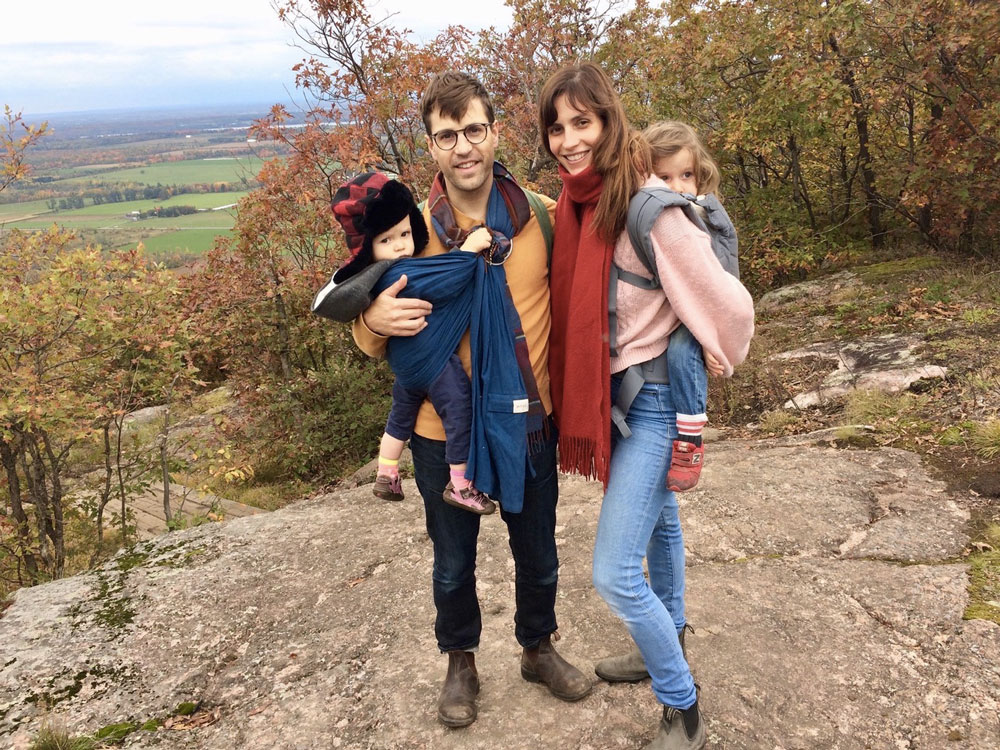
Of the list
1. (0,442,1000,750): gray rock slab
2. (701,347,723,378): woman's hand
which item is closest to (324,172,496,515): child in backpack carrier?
(701,347,723,378): woman's hand

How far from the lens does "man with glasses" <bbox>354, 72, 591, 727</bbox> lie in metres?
1.97

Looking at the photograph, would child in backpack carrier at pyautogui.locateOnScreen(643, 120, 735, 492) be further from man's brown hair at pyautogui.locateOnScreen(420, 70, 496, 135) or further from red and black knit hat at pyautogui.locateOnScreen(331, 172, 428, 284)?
red and black knit hat at pyautogui.locateOnScreen(331, 172, 428, 284)

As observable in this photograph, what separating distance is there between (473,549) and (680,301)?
1.16 m

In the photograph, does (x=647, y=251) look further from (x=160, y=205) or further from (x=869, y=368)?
(x=160, y=205)

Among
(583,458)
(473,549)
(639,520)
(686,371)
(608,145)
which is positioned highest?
(608,145)

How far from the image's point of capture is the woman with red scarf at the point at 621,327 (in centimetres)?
184

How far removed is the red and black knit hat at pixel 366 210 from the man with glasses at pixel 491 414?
14 centimetres

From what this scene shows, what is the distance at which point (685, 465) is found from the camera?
6.32 ft

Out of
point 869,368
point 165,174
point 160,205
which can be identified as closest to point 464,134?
point 869,368

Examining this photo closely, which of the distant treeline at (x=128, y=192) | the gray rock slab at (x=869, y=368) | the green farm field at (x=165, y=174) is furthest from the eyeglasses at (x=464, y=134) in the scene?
the green farm field at (x=165, y=174)

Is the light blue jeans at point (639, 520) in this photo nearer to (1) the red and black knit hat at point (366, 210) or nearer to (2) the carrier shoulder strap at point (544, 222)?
(2) the carrier shoulder strap at point (544, 222)

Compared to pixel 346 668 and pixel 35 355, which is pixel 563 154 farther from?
pixel 35 355

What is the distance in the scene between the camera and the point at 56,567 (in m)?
5.18

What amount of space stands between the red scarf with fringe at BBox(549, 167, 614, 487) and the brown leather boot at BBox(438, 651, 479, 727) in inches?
37.5
